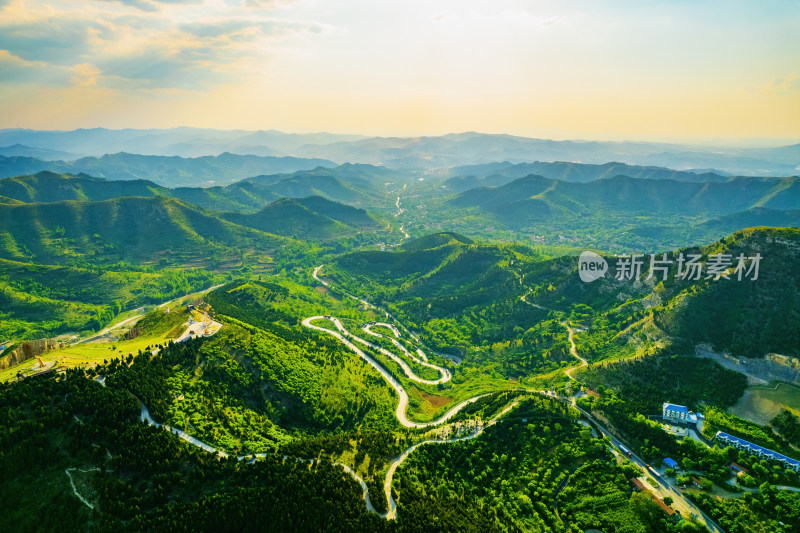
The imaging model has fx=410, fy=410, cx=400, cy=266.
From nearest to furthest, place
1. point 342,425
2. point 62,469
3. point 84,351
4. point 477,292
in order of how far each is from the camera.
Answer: point 62,469, point 84,351, point 342,425, point 477,292

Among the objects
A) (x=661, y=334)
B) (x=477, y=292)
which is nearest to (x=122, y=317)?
(x=477, y=292)

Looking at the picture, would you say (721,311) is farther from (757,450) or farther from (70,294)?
(70,294)

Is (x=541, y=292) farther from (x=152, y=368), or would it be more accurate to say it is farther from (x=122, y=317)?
(x=122, y=317)

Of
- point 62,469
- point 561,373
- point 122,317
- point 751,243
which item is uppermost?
point 751,243

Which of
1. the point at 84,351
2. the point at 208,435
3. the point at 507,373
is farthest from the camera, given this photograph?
the point at 507,373
